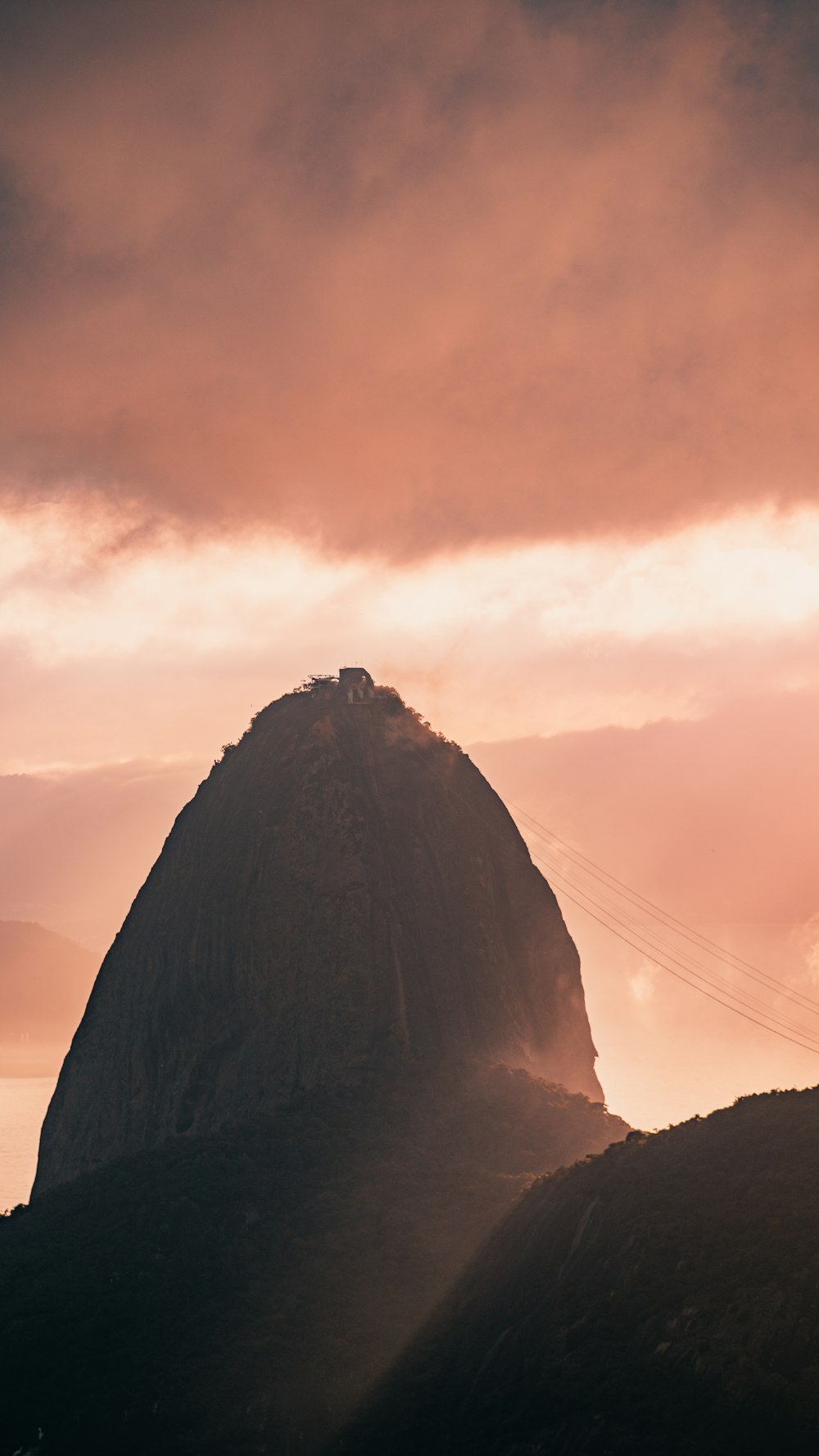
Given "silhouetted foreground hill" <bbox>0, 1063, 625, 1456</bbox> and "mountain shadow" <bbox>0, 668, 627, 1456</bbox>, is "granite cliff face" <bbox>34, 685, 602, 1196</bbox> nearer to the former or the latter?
"mountain shadow" <bbox>0, 668, 627, 1456</bbox>

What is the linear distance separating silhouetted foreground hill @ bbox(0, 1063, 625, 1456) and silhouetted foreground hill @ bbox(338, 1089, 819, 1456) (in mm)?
4756

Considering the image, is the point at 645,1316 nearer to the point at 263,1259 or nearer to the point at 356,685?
the point at 263,1259

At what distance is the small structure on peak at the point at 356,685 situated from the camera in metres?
85.0

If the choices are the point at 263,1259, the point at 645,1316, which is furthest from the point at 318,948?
the point at 645,1316

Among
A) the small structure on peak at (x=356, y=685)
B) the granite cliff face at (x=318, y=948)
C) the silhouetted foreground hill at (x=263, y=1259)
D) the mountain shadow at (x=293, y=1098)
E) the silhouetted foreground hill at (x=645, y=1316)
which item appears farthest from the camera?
the small structure on peak at (x=356, y=685)

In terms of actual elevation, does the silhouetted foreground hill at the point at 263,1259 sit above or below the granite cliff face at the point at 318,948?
below

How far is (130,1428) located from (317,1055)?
24.9 m

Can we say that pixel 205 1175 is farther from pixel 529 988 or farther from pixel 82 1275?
pixel 529 988

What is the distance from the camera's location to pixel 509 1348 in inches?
1506

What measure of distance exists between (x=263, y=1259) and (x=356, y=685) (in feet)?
138

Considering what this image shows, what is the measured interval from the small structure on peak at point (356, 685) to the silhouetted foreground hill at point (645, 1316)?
42.9 m

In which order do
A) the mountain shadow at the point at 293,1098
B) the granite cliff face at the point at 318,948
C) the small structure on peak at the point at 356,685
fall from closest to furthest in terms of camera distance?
the mountain shadow at the point at 293,1098
the granite cliff face at the point at 318,948
the small structure on peak at the point at 356,685

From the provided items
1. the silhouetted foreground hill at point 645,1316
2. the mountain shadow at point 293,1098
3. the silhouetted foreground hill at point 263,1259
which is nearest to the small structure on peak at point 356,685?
A: the mountain shadow at point 293,1098

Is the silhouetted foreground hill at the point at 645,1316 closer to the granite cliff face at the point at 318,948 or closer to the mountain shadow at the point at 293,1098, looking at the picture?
the mountain shadow at the point at 293,1098
